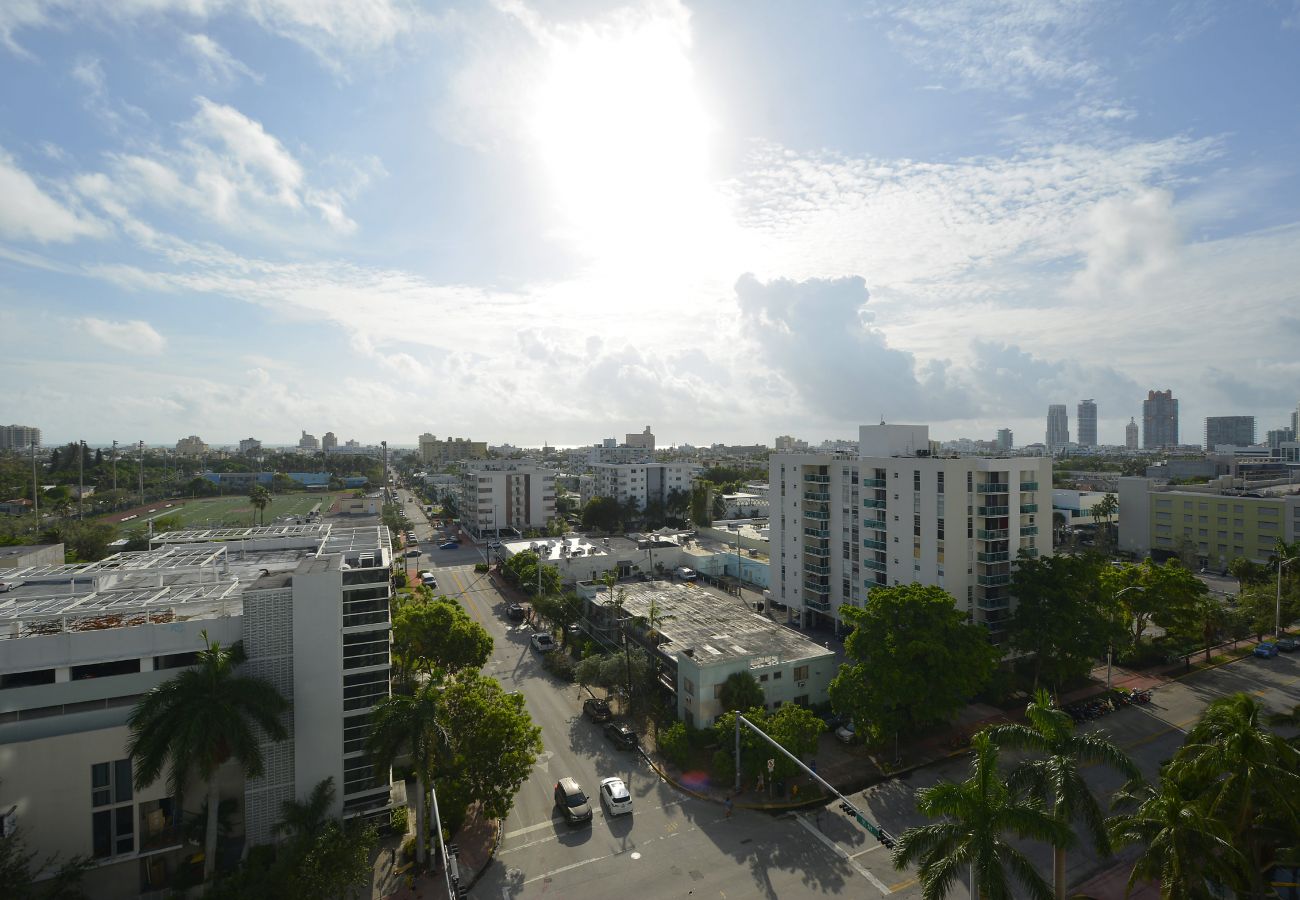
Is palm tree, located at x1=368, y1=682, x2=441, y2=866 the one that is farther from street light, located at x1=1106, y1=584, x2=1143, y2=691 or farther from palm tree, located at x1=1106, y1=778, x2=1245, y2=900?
street light, located at x1=1106, y1=584, x2=1143, y2=691

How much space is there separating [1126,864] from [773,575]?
26799 mm

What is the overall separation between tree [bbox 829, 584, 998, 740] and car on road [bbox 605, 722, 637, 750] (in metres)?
8.89

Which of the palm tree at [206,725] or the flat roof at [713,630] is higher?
the palm tree at [206,725]

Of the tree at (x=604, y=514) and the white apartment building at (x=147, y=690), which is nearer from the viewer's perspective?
the white apartment building at (x=147, y=690)

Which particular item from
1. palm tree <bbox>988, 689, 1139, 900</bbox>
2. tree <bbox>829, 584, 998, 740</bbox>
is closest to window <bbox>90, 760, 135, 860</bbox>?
palm tree <bbox>988, 689, 1139, 900</bbox>

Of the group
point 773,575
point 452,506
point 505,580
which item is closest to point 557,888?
point 773,575

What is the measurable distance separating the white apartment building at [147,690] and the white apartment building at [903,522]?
2703 centimetres

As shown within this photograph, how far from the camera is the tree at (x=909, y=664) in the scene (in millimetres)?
24938

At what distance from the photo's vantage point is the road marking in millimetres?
18828

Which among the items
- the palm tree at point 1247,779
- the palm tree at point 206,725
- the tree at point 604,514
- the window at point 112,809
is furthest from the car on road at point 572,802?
the tree at point 604,514

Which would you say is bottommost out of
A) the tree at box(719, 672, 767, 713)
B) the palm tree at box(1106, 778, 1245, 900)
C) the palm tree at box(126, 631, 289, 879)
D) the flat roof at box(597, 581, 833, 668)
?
the tree at box(719, 672, 767, 713)

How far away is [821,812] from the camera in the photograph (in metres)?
22.5

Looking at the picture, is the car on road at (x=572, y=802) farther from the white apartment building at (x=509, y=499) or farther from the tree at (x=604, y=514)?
the tree at (x=604, y=514)

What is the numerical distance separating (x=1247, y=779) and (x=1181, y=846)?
2.62m
